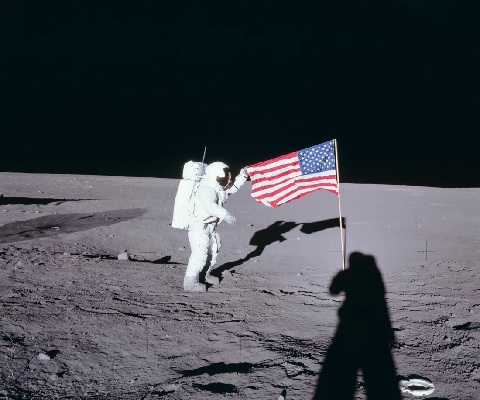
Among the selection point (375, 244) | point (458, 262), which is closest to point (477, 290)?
point (458, 262)

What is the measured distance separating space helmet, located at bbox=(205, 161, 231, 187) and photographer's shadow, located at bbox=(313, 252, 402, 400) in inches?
69.6

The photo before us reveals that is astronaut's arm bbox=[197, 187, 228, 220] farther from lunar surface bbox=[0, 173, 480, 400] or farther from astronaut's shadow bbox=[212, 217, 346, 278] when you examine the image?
astronaut's shadow bbox=[212, 217, 346, 278]

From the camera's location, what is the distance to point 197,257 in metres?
4.45

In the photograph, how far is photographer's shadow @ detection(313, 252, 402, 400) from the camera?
2553 millimetres

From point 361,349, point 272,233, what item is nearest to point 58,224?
point 272,233

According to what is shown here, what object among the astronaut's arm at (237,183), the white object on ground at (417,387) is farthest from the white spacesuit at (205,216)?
the white object on ground at (417,387)

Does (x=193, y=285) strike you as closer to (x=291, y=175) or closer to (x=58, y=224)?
(x=291, y=175)

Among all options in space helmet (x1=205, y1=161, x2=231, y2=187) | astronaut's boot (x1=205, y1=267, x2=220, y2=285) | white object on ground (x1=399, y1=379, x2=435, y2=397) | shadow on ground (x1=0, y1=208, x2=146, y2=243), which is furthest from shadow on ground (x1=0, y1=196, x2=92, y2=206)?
white object on ground (x1=399, y1=379, x2=435, y2=397)

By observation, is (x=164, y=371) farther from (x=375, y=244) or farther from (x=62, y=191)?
(x=62, y=191)

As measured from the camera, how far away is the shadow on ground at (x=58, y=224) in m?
7.00

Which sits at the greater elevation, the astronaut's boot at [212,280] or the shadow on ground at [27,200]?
the shadow on ground at [27,200]

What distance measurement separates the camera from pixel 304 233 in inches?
311

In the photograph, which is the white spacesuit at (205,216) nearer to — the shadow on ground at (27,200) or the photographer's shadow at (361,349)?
the photographer's shadow at (361,349)

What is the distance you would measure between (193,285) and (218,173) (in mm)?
1256
